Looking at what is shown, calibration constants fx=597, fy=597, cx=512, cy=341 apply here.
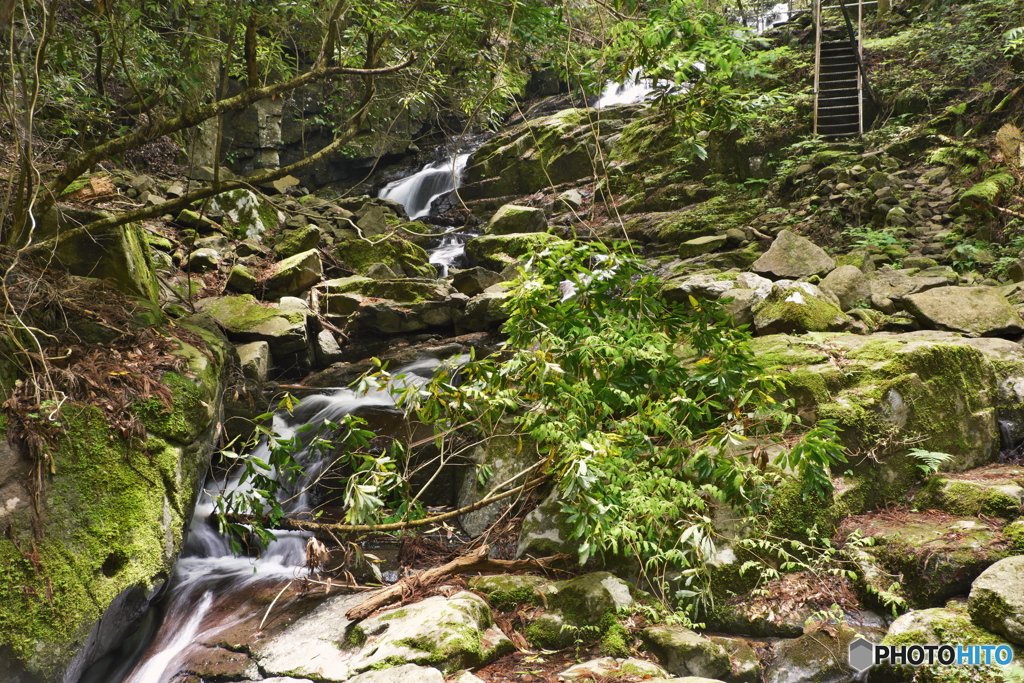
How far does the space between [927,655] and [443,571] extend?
2631mm

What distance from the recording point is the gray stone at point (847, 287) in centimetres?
586

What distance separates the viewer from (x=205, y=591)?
4223 millimetres

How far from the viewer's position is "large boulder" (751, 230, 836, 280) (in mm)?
6770

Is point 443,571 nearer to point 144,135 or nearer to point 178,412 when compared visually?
point 178,412

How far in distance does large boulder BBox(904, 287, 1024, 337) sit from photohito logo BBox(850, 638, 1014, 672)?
3307 millimetres

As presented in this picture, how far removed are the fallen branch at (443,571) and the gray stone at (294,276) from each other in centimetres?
607

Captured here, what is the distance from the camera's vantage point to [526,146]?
15.9 m

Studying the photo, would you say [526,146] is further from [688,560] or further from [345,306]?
[688,560]

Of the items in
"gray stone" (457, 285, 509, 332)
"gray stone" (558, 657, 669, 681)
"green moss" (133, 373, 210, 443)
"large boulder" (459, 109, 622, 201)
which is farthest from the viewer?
"large boulder" (459, 109, 622, 201)

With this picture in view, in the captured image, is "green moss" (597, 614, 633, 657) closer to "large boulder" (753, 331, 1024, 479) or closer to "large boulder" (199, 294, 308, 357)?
"large boulder" (753, 331, 1024, 479)

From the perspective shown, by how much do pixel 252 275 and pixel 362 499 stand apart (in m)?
6.53

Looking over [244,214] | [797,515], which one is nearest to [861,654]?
[797,515]

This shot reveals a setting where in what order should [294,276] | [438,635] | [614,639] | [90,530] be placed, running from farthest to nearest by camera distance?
[294,276]
[90,530]
[614,639]
[438,635]

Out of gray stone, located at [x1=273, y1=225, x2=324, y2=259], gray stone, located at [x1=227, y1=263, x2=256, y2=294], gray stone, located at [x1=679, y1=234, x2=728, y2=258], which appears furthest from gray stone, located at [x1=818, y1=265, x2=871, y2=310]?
gray stone, located at [x1=273, y1=225, x2=324, y2=259]
